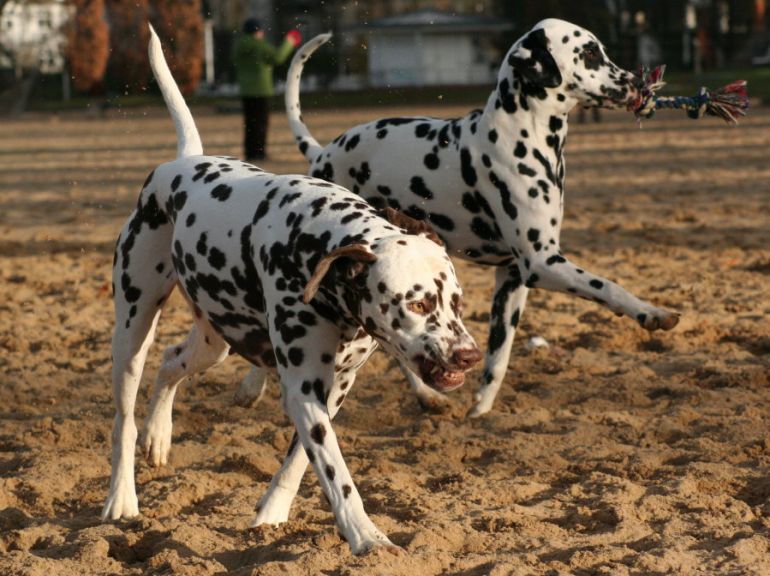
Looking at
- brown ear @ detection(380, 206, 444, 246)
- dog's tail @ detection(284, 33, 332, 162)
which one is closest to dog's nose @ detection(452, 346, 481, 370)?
brown ear @ detection(380, 206, 444, 246)

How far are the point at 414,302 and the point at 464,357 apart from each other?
0.22m

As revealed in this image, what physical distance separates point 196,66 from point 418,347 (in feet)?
140

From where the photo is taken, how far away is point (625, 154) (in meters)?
18.0

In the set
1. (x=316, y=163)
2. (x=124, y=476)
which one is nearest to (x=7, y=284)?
(x=316, y=163)

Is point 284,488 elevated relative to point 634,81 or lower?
lower

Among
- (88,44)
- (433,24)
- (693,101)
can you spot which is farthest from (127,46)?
(693,101)

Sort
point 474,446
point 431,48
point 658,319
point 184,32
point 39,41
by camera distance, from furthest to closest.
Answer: point 39,41 → point 431,48 → point 184,32 → point 474,446 → point 658,319

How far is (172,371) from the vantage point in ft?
17.5

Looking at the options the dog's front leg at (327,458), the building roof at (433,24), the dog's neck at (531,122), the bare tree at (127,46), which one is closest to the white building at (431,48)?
the building roof at (433,24)

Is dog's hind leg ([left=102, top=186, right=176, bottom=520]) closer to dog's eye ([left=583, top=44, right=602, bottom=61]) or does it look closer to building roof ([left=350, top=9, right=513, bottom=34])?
dog's eye ([left=583, top=44, right=602, bottom=61])

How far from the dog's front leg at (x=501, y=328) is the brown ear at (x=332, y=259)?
2.48 meters

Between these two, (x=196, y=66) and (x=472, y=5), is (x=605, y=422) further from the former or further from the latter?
(x=472, y=5)

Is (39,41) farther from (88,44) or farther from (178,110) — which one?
(178,110)

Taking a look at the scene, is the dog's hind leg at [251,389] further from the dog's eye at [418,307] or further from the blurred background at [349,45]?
the blurred background at [349,45]
